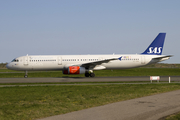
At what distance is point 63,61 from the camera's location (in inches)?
1471

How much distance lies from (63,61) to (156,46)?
17.6 meters

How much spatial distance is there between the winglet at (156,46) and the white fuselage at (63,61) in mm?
2284

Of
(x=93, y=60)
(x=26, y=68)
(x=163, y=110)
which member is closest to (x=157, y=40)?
(x=93, y=60)

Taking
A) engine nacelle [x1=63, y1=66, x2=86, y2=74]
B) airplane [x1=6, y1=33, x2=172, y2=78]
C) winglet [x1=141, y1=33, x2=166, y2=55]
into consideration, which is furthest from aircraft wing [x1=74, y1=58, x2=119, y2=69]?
winglet [x1=141, y1=33, x2=166, y2=55]

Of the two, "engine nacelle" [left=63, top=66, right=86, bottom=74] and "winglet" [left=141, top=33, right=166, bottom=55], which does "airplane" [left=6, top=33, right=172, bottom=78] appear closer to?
"engine nacelle" [left=63, top=66, right=86, bottom=74]

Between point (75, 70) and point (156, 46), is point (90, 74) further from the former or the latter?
point (156, 46)

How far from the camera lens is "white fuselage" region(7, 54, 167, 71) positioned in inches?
1467

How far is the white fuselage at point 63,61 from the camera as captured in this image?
37250 mm

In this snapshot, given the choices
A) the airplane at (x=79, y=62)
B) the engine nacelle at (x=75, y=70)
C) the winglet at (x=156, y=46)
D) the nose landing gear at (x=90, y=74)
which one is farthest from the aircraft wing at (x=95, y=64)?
the winglet at (x=156, y=46)

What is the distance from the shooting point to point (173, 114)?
9.05 m

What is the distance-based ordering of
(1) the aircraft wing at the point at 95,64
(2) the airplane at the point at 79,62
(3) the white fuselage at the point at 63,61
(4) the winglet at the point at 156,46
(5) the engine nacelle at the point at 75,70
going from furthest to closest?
(4) the winglet at the point at 156,46 → (3) the white fuselage at the point at 63,61 → (2) the airplane at the point at 79,62 → (1) the aircraft wing at the point at 95,64 → (5) the engine nacelle at the point at 75,70

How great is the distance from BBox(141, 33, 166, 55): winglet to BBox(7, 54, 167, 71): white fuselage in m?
2.28

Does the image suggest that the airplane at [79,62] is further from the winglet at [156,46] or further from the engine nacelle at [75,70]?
the winglet at [156,46]


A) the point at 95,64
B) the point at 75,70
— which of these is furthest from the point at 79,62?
the point at 75,70
